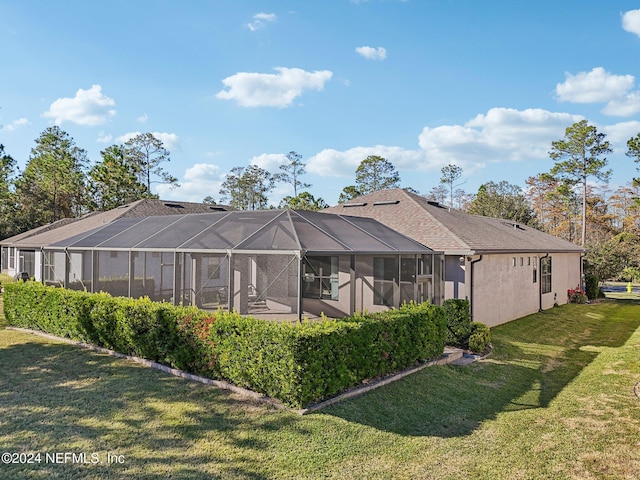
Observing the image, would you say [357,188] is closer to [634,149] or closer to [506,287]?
[634,149]

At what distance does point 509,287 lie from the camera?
48.1ft

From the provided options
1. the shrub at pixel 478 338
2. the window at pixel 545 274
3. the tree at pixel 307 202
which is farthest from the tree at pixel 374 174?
the shrub at pixel 478 338

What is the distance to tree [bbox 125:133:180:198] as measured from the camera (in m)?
39.2

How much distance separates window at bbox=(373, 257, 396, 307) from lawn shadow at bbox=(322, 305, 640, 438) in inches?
122

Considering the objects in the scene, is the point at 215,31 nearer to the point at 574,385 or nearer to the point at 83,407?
the point at 83,407

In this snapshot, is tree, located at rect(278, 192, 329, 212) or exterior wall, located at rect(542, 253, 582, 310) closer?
exterior wall, located at rect(542, 253, 582, 310)

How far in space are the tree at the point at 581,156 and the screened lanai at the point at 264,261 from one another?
27139 millimetres

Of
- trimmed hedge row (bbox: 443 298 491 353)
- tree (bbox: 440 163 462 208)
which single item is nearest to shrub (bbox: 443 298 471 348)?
trimmed hedge row (bbox: 443 298 491 353)

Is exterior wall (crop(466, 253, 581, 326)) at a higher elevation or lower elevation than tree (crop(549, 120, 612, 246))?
lower

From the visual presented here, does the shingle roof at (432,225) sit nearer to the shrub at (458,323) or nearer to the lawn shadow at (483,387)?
the shrub at (458,323)

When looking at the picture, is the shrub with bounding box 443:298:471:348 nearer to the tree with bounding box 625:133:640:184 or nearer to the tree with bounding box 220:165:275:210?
the tree with bounding box 625:133:640:184

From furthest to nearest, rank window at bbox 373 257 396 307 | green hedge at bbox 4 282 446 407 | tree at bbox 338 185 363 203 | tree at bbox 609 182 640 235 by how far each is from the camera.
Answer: tree at bbox 609 182 640 235 < tree at bbox 338 185 363 203 < window at bbox 373 257 396 307 < green hedge at bbox 4 282 446 407

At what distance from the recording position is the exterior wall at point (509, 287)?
12711 mm

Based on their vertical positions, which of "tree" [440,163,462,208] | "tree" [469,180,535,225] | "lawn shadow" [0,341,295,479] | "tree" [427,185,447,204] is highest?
"tree" [440,163,462,208]
